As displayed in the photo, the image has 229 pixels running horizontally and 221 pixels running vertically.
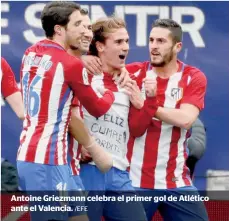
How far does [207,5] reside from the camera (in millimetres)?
10219

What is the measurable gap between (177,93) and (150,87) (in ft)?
1.19

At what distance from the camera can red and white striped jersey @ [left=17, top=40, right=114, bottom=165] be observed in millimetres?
6375

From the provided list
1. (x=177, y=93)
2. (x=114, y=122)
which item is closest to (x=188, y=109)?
(x=177, y=93)

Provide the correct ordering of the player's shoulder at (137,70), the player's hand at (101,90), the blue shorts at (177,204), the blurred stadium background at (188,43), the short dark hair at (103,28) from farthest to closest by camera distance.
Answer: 1. the blurred stadium background at (188,43)
2. the player's shoulder at (137,70)
3. the blue shorts at (177,204)
4. the short dark hair at (103,28)
5. the player's hand at (101,90)

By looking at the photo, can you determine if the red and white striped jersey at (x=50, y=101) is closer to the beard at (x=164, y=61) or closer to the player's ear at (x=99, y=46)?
the player's ear at (x=99, y=46)

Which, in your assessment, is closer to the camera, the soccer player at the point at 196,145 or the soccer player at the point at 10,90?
the soccer player at the point at 10,90

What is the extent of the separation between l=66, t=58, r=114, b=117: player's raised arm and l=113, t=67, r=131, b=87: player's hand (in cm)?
42

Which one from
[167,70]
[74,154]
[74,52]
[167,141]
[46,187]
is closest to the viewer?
[46,187]

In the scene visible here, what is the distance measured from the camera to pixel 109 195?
23.1 feet

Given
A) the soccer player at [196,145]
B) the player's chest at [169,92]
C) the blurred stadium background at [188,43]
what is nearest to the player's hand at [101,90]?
the player's chest at [169,92]

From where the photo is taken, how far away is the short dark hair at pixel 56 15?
21.3 feet

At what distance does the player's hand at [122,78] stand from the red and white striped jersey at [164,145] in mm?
235

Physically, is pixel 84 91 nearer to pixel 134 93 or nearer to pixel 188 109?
pixel 134 93

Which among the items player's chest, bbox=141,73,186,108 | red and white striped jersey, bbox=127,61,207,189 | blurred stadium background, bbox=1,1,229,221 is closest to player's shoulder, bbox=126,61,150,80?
red and white striped jersey, bbox=127,61,207,189
